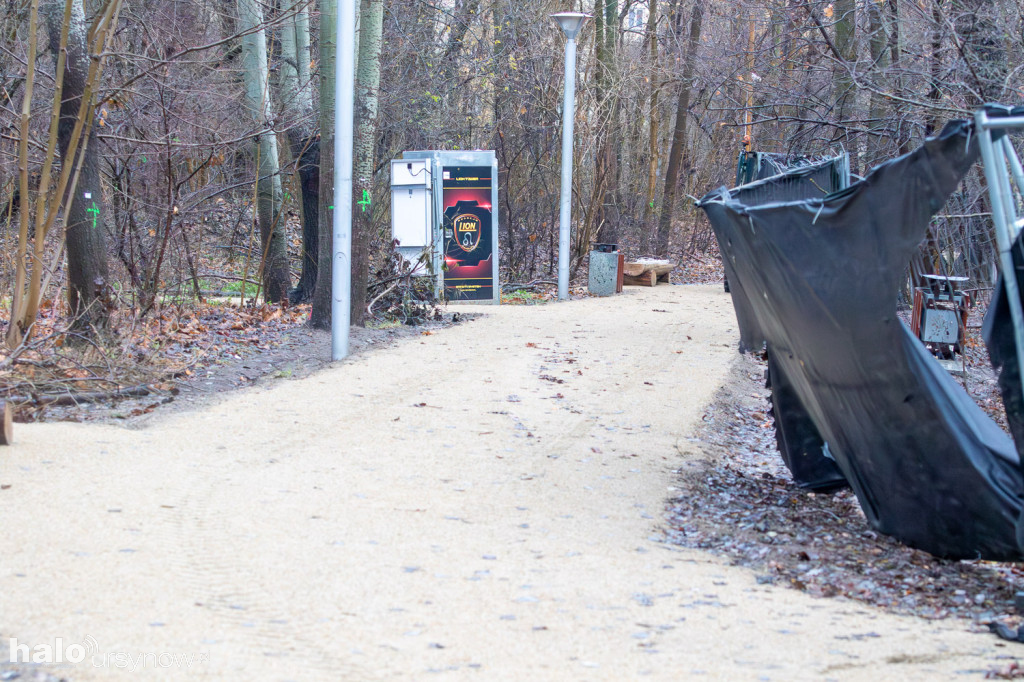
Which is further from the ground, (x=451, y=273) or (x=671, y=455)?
(x=451, y=273)

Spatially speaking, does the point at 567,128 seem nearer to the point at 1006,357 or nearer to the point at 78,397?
the point at 78,397

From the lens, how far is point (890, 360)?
14.9 feet

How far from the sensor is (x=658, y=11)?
2686 centimetres

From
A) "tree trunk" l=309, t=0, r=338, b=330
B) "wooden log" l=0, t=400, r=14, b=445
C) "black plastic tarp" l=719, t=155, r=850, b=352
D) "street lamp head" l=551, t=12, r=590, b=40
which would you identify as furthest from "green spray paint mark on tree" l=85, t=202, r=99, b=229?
"street lamp head" l=551, t=12, r=590, b=40

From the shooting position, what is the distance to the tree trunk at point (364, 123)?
11562 mm

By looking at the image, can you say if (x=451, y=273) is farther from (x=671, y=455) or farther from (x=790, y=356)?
(x=790, y=356)

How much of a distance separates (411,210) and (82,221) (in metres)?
6.41

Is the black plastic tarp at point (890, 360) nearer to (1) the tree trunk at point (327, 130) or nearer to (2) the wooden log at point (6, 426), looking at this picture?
(2) the wooden log at point (6, 426)

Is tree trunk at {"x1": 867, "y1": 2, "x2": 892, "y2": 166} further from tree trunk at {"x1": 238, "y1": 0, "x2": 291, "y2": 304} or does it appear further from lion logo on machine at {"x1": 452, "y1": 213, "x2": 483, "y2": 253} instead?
tree trunk at {"x1": 238, "y1": 0, "x2": 291, "y2": 304}

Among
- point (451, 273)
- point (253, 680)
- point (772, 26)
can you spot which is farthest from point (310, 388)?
point (772, 26)

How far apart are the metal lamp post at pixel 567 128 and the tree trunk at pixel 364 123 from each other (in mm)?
4793

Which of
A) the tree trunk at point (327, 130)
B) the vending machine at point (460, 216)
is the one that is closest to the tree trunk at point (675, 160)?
the vending machine at point (460, 216)

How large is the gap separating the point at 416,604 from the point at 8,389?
4486mm

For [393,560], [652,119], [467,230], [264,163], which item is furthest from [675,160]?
[393,560]
